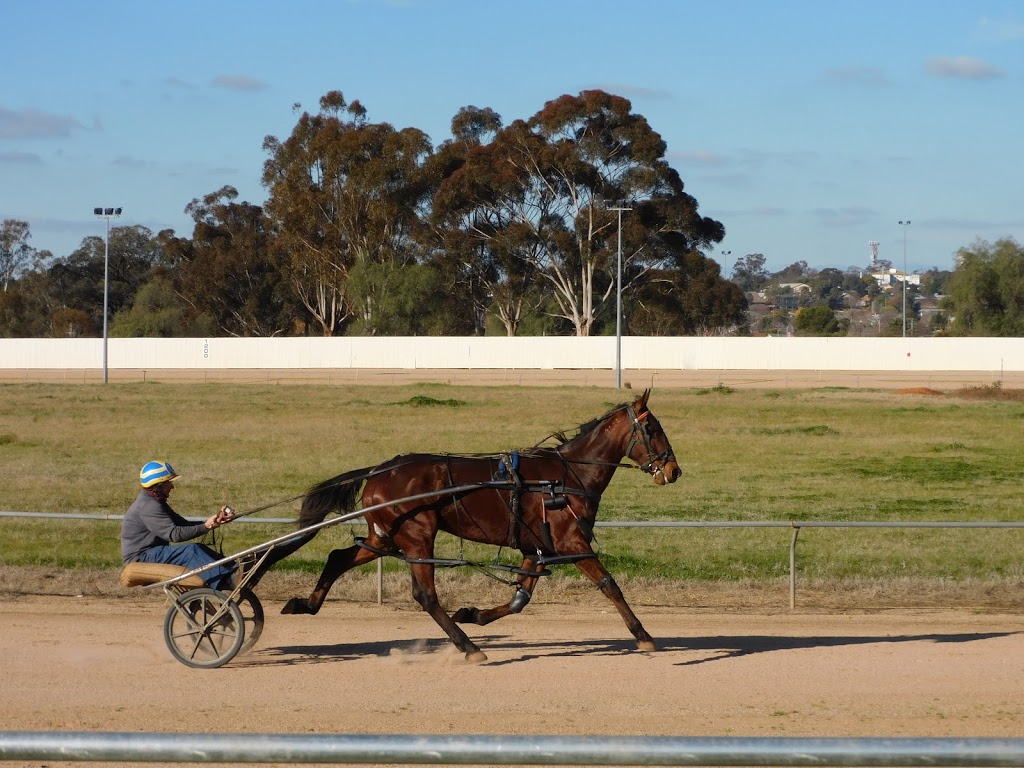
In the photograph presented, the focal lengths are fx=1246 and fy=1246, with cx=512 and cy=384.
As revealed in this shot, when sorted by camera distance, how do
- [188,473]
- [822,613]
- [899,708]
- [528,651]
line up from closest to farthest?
[899,708]
[528,651]
[822,613]
[188,473]

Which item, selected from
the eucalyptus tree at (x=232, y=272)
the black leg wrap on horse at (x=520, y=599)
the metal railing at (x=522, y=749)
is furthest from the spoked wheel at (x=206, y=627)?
the eucalyptus tree at (x=232, y=272)

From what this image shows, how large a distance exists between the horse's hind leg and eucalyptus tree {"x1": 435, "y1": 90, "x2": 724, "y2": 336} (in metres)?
61.6

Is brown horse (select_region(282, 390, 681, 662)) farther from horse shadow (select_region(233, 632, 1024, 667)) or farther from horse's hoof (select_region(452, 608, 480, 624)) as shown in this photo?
horse shadow (select_region(233, 632, 1024, 667))

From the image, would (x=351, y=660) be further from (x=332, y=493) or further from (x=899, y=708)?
(x=899, y=708)

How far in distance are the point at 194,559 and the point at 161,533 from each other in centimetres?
29

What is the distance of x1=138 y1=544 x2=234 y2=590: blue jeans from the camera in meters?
8.58

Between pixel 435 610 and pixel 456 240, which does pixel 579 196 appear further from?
pixel 435 610

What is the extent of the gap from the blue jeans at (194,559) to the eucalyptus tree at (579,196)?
62.4m

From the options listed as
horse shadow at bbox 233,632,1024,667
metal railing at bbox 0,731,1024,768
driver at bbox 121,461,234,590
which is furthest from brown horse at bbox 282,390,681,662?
metal railing at bbox 0,731,1024,768

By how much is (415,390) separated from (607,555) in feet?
122

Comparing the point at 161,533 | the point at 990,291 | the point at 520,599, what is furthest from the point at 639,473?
the point at 990,291

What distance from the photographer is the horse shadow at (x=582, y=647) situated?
29.7ft

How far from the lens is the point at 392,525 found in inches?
354

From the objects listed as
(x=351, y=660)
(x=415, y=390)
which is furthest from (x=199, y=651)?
(x=415, y=390)
